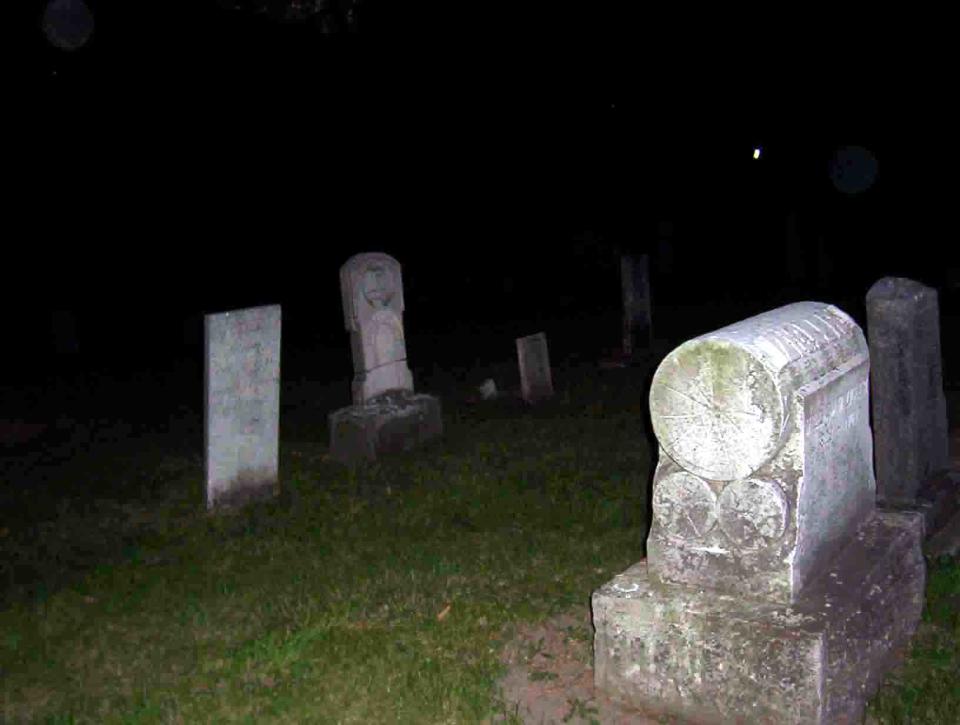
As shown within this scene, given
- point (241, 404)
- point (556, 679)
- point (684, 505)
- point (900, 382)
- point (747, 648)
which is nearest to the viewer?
point (747, 648)

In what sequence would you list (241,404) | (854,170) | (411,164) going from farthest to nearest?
(854,170) < (411,164) < (241,404)

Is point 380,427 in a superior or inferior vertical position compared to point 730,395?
inferior

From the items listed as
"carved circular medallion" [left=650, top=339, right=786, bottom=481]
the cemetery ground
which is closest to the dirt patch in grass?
the cemetery ground

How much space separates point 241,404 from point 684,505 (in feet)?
14.8

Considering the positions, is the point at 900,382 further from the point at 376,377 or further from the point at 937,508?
the point at 376,377

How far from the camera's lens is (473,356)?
51.7ft

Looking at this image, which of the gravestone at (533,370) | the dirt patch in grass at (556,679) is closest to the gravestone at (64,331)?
the gravestone at (533,370)

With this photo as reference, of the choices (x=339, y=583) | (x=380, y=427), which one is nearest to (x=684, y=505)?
(x=339, y=583)

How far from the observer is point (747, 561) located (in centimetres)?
438

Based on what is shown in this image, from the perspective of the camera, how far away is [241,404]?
8.17 m

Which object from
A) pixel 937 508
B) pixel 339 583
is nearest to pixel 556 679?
pixel 339 583

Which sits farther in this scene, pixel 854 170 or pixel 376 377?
pixel 854 170

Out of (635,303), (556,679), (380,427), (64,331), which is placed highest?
(64,331)

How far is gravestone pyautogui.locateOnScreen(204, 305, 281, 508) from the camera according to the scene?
315 inches
